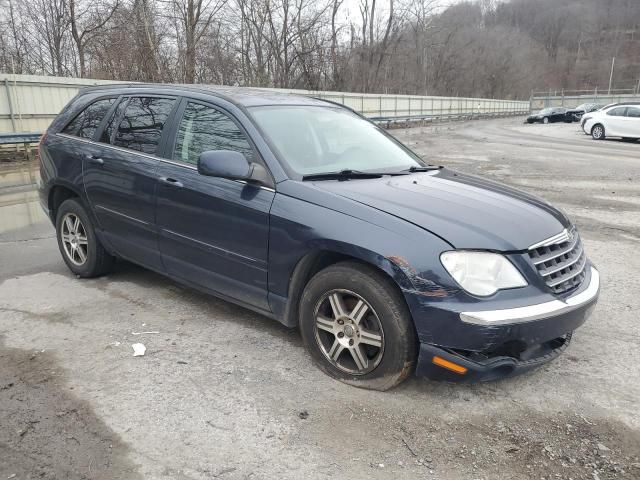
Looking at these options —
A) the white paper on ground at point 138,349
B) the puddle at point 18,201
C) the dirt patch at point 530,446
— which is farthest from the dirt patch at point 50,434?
the puddle at point 18,201

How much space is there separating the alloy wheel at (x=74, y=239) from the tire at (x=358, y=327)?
106 inches

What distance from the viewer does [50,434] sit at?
2.75 meters

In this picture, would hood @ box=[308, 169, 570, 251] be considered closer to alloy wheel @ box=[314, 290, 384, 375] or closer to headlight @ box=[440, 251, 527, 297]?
headlight @ box=[440, 251, 527, 297]

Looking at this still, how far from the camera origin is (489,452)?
2643 millimetres

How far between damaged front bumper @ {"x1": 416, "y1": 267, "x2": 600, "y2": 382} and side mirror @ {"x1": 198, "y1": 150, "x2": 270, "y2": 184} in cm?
150

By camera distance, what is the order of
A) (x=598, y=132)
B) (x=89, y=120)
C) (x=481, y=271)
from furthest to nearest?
(x=598, y=132) < (x=89, y=120) < (x=481, y=271)

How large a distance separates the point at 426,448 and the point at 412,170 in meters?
2.10

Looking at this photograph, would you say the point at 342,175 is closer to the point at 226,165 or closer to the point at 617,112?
the point at 226,165

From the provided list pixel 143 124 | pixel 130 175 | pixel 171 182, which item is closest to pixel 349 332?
pixel 171 182

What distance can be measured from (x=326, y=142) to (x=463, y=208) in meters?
1.27

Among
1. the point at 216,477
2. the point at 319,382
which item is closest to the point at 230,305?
the point at 319,382

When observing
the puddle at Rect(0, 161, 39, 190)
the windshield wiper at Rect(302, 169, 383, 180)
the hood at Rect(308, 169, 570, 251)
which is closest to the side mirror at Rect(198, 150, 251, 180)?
the windshield wiper at Rect(302, 169, 383, 180)

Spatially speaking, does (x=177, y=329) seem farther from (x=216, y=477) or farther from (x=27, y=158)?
(x=27, y=158)

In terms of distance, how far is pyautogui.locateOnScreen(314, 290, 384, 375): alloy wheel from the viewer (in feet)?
10.1
